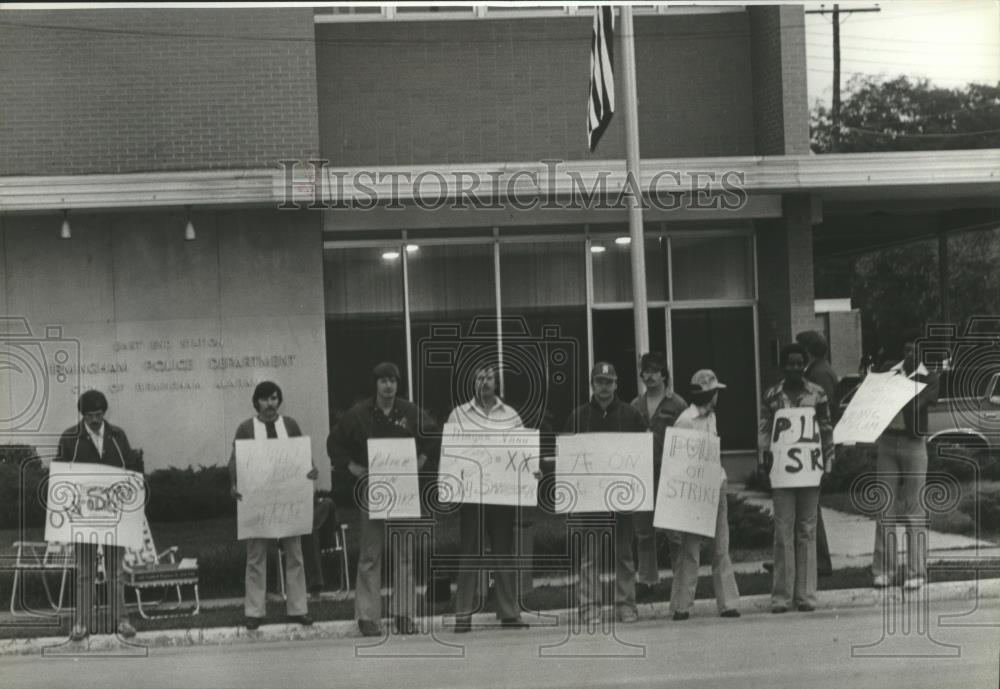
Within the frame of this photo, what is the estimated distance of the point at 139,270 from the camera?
49.2 ft

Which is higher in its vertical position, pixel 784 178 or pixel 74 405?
pixel 784 178

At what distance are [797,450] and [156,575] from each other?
16.3ft

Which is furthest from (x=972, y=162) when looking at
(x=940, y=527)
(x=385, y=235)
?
(x=385, y=235)

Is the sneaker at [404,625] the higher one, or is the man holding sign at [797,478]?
the man holding sign at [797,478]

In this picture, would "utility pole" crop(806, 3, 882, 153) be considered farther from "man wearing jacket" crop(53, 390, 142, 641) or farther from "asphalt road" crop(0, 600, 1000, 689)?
"man wearing jacket" crop(53, 390, 142, 641)

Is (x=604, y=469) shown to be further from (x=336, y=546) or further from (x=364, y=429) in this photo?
(x=336, y=546)

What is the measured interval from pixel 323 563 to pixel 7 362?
18.2ft

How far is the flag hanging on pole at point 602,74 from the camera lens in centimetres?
1101

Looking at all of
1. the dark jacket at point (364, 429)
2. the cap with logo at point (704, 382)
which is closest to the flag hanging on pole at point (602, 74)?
the cap with logo at point (704, 382)

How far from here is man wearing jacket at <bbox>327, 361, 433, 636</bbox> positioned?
31.3ft

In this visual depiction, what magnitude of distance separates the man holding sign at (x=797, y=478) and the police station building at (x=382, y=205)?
518cm

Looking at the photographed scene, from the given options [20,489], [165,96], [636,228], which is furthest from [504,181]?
[20,489]

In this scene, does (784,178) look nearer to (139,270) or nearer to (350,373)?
(350,373)

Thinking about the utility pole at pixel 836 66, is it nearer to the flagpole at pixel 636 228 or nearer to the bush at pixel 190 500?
the flagpole at pixel 636 228
